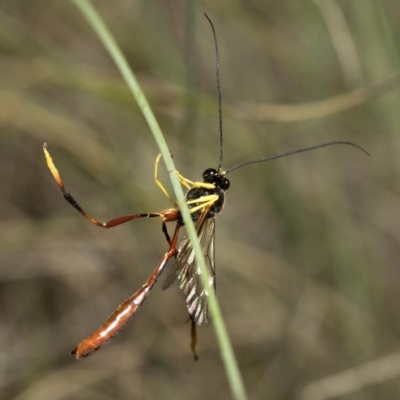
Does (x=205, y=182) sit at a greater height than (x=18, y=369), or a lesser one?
greater

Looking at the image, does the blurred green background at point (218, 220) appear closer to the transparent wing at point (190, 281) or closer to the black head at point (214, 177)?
the black head at point (214, 177)

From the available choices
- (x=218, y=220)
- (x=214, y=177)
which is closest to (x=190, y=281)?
(x=214, y=177)

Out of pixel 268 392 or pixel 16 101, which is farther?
pixel 268 392

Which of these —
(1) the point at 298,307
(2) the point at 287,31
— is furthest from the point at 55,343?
(2) the point at 287,31

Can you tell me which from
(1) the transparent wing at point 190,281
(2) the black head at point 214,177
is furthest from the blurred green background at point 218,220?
(1) the transparent wing at point 190,281

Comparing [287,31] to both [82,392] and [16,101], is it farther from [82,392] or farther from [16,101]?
[82,392]

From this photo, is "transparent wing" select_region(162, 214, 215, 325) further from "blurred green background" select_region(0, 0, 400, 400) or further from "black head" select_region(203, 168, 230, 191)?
"blurred green background" select_region(0, 0, 400, 400)

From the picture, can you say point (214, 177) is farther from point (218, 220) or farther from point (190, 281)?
point (218, 220)

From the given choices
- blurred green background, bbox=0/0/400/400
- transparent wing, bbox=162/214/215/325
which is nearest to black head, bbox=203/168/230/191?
transparent wing, bbox=162/214/215/325

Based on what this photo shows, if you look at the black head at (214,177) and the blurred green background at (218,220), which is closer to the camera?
the black head at (214,177)
